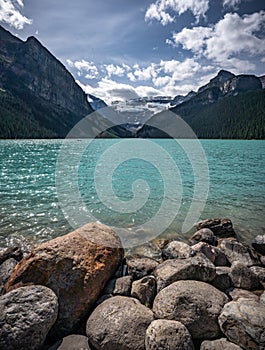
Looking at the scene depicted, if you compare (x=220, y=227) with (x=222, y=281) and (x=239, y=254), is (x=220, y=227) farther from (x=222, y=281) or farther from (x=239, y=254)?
(x=222, y=281)

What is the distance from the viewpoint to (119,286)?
6.74 metres

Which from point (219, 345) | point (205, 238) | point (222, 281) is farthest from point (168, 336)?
point (205, 238)

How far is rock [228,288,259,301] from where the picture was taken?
663 cm

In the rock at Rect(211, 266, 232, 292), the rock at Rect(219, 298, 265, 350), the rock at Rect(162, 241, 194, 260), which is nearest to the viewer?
the rock at Rect(219, 298, 265, 350)

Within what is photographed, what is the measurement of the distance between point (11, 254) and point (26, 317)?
4680 mm

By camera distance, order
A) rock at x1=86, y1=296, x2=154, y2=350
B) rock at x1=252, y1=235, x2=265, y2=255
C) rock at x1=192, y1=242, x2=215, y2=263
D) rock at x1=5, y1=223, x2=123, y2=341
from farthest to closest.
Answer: rock at x1=252, y1=235, x2=265, y2=255
rock at x1=192, y1=242, x2=215, y2=263
rock at x1=5, y1=223, x2=123, y2=341
rock at x1=86, y1=296, x2=154, y2=350

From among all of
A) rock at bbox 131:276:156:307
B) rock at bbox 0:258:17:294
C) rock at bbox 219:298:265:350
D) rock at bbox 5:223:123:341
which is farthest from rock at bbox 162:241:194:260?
rock at bbox 0:258:17:294

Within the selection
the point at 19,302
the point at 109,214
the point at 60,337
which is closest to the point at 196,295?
the point at 60,337

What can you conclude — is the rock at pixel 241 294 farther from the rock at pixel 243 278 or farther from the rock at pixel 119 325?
the rock at pixel 119 325

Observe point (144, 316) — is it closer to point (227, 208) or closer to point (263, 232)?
point (263, 232)

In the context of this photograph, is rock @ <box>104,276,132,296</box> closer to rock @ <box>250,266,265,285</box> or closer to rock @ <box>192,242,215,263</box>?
rock @ <box>192,242,215,263</box>

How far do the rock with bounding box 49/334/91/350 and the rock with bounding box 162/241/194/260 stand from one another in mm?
4517

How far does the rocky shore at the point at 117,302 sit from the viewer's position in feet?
15.9

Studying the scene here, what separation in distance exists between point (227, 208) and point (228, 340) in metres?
13.7
